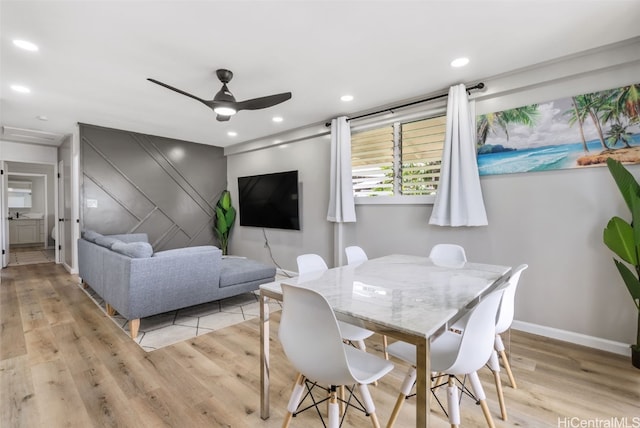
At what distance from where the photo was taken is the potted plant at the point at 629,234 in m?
2.04

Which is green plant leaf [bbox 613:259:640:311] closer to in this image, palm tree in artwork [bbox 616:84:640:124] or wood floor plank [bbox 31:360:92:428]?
palm tree in artwork [bbox 616:84:640:124]

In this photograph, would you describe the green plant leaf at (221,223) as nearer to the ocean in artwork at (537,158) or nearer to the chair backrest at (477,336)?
the ocean in artwork at (537,158)

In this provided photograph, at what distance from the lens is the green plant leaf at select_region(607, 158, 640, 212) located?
6.72 feet

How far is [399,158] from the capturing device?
365cm

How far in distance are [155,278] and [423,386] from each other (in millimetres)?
2541

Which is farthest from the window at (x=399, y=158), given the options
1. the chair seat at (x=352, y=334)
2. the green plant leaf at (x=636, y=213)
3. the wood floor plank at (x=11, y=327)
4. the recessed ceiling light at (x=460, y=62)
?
the wood floor plank at (x=11, y=327)

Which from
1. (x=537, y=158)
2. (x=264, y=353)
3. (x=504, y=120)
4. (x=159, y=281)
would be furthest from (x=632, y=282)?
(x=159, y=281)

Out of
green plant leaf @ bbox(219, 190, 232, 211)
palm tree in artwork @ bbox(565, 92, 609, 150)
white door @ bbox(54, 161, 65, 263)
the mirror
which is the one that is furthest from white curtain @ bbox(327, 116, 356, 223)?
the mirror

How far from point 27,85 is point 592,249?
18.1 feet

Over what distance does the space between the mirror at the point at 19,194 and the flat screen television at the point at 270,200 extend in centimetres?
755

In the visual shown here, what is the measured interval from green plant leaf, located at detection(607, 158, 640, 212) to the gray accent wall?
5.89 meters

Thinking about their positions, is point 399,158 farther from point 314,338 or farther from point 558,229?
point 314,338

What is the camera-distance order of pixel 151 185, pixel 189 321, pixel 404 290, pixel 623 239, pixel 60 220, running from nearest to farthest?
pixel 404 290 < pixel 623 239 < pixel 189 321 < pixel 151 185 < pixel 60 220

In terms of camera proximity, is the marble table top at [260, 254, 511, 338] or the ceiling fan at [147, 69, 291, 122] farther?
the ceiling fan at [147, 69, 291, 122]
